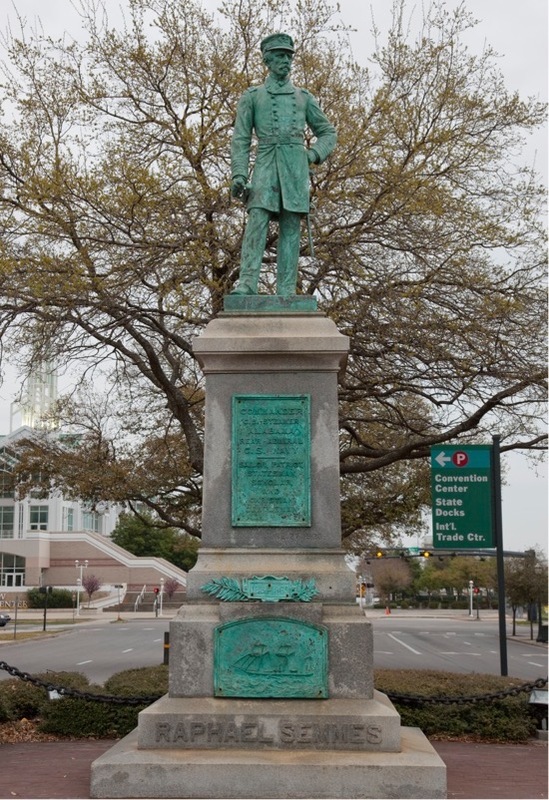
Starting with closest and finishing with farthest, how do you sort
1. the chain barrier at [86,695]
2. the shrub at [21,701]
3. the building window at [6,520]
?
1. the chain barrier at [86,695]
2. the shrub at [21,701]
3. the building window at [6,520]

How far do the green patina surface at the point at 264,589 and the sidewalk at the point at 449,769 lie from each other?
183 cm

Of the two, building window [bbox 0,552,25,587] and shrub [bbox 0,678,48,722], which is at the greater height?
shrub [bbox 0,678,48,722]

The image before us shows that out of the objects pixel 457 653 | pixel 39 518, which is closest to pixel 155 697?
pixel 457 653

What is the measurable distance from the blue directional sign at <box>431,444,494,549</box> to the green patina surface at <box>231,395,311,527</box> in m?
4.33

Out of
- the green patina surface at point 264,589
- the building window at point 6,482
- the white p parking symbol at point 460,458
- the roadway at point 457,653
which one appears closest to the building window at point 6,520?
the roadway at point 457,653

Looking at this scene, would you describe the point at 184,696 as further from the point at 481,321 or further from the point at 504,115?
the point at 504,115

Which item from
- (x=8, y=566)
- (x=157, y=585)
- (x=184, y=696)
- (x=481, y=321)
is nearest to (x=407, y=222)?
(x=481, y=321)

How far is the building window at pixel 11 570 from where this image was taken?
8381 centimetres

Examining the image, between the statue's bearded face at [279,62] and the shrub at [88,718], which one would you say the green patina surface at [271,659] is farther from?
the statue's bearded face at [279,62]

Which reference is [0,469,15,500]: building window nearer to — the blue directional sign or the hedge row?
the hedge row

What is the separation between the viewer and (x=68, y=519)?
308 ft

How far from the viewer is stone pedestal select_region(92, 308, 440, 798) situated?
23.2 feet

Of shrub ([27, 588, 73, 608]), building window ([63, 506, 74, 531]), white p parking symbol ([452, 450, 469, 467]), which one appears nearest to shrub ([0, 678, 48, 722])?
white p parking symbol ([452, 450, 469, 467])

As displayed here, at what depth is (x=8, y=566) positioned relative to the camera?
84.5 meters
